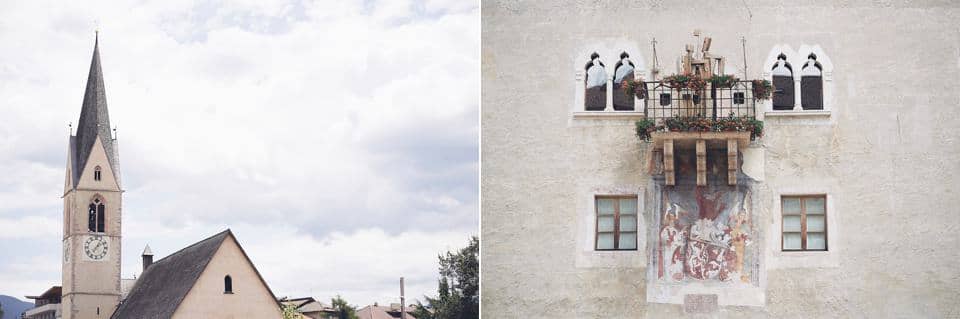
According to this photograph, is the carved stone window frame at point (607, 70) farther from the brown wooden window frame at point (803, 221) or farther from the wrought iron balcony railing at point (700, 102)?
the brown wooden window frame at point (803, 221)

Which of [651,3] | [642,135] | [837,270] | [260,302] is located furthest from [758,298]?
[260,302]

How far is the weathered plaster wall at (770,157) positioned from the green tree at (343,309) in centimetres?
4745

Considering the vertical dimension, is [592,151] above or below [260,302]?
above

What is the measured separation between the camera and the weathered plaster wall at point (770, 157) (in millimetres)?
14945

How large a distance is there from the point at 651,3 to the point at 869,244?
3887 millimetres

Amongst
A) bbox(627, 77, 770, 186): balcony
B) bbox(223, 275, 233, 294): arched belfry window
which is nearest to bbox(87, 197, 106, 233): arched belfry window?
bbox(223, 275, 233, 294): arched belfry window

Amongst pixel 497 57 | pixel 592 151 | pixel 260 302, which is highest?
pixel 497 57

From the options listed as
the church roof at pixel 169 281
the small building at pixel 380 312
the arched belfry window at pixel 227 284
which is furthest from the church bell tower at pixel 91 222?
the arched belfry window at pixel 227 284

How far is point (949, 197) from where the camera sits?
15.1 meters

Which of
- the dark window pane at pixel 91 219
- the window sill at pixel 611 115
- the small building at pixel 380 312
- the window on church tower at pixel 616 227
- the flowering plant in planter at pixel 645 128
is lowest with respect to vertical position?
the small building at pixel 380 312

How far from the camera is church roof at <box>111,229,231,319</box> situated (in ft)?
114

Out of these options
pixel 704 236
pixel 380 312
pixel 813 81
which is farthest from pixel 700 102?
pixel 380 312

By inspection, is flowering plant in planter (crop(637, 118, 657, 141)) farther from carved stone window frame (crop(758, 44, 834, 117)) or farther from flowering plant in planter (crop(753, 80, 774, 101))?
carved stone window frame (crop(758, 44, 834, 117))

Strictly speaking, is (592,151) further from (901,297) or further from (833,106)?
(901,297)
